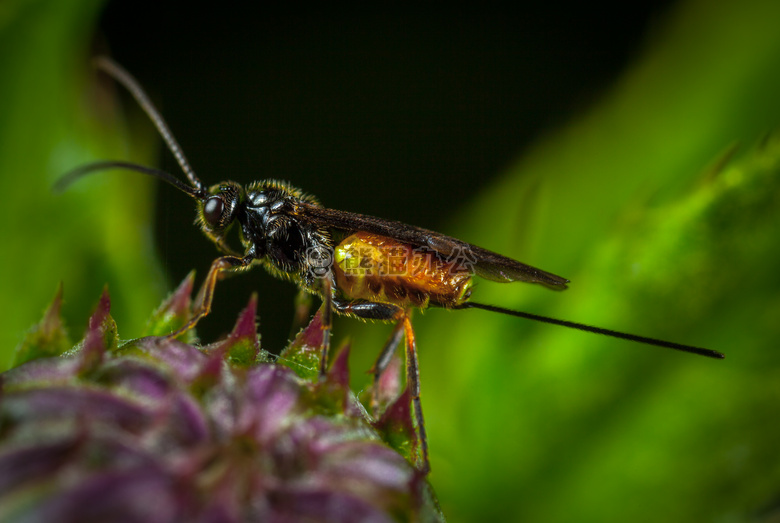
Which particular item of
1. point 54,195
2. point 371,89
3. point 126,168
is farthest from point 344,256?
point 371,89

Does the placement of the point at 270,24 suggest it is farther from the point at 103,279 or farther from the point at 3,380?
the point at 3,380

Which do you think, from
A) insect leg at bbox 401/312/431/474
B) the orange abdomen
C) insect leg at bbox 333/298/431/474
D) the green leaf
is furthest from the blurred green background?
insect leg at bbox 401/312/431/474

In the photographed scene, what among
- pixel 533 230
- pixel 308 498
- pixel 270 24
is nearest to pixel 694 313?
pixel 533 230

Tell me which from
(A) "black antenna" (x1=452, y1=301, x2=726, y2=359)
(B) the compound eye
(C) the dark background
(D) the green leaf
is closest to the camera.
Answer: (A) "black antenna" (x1=452, y1=301, x2=726, y2=359)

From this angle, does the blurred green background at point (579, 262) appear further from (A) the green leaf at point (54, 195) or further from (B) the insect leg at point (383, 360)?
(B) the insect leg at point (383, 360)

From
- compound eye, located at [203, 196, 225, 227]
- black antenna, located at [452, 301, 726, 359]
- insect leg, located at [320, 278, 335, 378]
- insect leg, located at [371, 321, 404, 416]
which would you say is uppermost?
black antenna, located at [452, 301, 726, 359]

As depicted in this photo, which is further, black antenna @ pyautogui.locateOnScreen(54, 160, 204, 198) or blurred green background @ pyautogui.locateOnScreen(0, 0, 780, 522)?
blurred green background @ pyautogui.locateOnScreen(0, 0, 780, 522)

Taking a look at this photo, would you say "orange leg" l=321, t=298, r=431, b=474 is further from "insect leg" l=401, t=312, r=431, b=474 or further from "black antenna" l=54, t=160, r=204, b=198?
"black antenna" l=54, t=160, r=204, b=198
